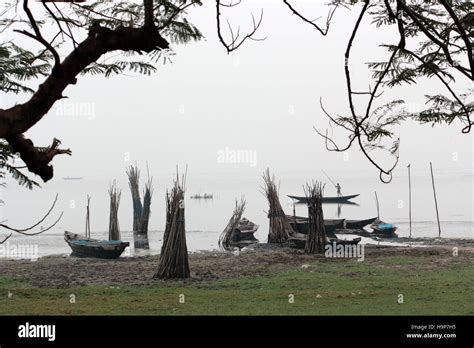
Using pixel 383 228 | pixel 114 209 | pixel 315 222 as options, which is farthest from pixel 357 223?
pixel 114 209

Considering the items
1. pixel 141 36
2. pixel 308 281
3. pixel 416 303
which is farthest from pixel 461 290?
pixel 141 36

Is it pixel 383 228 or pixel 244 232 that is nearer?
pixel 244 232

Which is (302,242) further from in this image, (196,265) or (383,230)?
(383,230)

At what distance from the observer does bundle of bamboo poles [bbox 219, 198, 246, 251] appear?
693 cm

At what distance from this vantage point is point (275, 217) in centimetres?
711

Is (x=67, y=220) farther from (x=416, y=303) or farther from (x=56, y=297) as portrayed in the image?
(x=416, y=303)

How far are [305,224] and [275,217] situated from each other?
16.7 inches

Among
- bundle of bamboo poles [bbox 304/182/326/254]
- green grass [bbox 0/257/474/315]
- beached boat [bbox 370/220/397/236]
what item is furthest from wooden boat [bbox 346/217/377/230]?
green grass [bbox 0/257/474/315]

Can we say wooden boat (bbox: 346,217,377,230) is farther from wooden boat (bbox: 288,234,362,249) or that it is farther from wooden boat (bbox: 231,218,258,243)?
wooden boat (bbox: 288,234,362,249)

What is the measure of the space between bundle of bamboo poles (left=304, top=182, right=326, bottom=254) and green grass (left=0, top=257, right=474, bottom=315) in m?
0.87

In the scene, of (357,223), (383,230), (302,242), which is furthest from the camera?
(357,223)


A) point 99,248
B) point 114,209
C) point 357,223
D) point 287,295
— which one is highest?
point 114,209

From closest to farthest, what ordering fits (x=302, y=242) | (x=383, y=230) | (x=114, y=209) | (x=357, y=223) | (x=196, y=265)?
(x=196, y=265) < (x=302, y=242) < (x=114, y=209) < (x=383, y=230) < (x=357, y=223)

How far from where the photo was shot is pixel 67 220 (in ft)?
29.1
